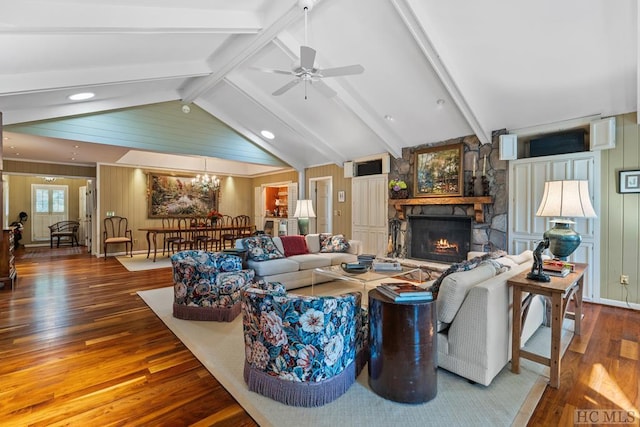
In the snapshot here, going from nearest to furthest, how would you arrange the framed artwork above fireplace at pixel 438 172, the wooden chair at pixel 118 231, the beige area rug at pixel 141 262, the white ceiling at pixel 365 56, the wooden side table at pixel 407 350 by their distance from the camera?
the wooden side table at pixel 407 350, the white ceiling at pixel 365 56, the framed artwork above fireplace at pixel 438 172, the beige area rug at pixel 141 262, the wooden chair at pixel 118 231

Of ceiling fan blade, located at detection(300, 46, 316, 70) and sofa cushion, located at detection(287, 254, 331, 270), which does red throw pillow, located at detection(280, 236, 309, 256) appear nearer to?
sofa cushion, located at detection(287, 254, 331, 270)

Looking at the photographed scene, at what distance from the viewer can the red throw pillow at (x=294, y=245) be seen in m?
5.05

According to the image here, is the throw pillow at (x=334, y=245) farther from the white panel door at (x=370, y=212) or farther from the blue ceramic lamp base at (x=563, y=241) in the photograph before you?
the blue ceramic lamp base at (x=563, y=241)

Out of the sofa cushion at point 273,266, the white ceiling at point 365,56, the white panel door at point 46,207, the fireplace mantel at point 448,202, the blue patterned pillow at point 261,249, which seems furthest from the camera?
the white panel door at point 46,207

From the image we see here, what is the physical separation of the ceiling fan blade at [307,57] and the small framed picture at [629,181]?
4.04m

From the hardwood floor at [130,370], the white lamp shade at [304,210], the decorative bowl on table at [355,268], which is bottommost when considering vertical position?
the hardwood floor at [130,370]

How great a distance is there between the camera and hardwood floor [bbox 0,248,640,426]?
1850 millimetres

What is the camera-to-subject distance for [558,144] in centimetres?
434

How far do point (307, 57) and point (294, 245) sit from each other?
3.06 meters

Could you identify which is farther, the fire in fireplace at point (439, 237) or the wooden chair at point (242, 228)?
the wooden chair at point (242, 228)

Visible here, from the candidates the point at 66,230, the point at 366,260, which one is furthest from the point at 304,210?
the point at 66,230

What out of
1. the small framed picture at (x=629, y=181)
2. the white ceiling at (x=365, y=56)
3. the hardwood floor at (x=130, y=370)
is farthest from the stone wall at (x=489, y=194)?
the hardwood floor at (x=130, y=370)

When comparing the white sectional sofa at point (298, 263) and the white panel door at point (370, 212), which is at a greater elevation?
the white panel door at point (370, 212)

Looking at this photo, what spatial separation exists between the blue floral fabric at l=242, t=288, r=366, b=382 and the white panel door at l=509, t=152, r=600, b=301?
3.92 metres
